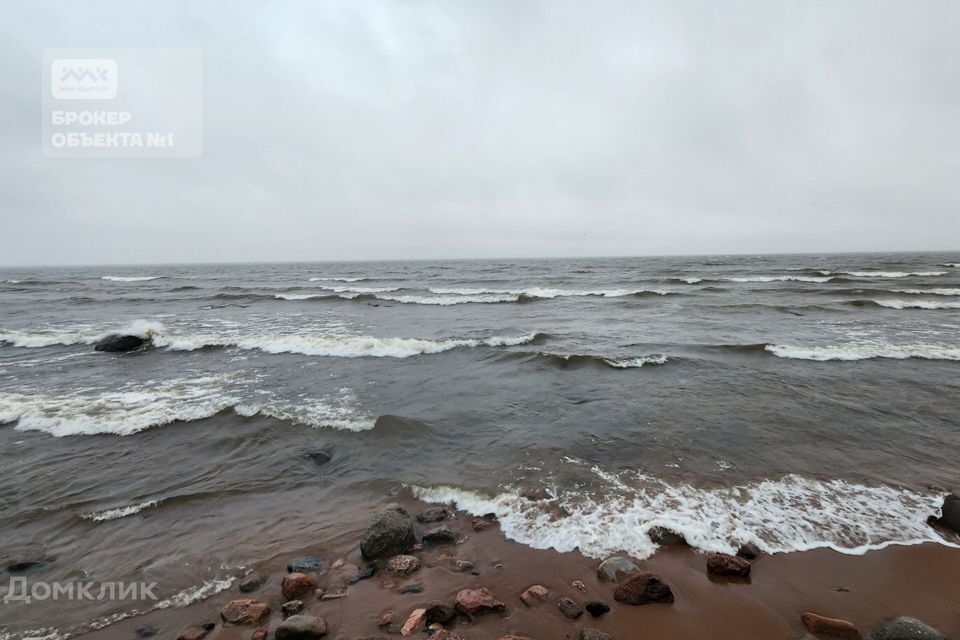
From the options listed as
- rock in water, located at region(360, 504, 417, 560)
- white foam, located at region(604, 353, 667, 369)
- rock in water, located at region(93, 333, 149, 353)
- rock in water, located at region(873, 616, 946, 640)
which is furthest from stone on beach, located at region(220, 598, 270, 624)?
rock in water, located at region(93, 333, 149, 353)

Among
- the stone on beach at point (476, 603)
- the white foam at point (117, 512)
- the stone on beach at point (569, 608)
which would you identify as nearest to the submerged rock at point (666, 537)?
the stone on beach at point (569, 608)

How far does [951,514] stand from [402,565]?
5.88 meters

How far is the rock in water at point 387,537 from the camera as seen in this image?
13.2ft

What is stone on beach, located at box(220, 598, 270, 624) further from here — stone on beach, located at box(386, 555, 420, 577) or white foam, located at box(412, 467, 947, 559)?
white foam, located at box(412, 467, 947, 559)

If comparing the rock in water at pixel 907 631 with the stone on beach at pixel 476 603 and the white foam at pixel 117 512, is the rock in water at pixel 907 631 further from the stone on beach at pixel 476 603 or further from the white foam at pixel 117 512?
the white foam at pixel 117 512

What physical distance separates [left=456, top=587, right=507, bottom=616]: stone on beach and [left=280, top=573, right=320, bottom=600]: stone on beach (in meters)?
1.38

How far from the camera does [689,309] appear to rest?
2133 cm

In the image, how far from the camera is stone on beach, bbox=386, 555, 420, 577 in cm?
378

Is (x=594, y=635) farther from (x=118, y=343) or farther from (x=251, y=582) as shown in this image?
(x=118, y=343)

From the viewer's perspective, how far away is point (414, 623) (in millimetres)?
3129

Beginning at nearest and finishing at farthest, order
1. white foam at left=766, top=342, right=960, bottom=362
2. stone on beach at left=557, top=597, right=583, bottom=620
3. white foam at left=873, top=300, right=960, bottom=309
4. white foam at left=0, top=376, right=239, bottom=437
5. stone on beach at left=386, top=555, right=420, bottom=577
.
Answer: stone on beach at left=557, top=597, right=583, bottom=620, stone on beach at left=386, top=555, right=420, bottom=577, white foam at left=0, top=376, right=239, bottom=437, white foam at left=766, top=342, right=960, bottom=362, white foam at left=873, top=300, right=960, bottom=309

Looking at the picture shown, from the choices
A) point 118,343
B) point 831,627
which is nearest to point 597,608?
point 831,627

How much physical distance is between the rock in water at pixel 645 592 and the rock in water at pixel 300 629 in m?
2.45

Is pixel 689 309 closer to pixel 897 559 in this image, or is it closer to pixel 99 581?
pixel 897 559
